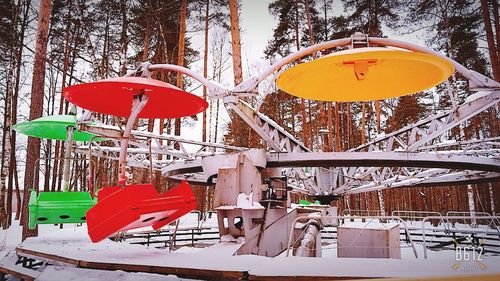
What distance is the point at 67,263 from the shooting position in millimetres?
4406

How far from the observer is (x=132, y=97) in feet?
16.1

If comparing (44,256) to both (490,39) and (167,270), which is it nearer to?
(167,270)

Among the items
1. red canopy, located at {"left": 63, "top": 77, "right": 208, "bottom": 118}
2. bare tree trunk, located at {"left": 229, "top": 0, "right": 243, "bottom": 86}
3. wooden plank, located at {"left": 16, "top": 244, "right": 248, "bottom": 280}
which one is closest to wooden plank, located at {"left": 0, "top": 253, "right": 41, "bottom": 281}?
wooden plank, located at {"left": 16, "top": 244, "right": 248, "bottom": 280}

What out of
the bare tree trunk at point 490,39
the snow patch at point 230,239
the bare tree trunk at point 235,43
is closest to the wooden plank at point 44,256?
the snow patch at point 230,239

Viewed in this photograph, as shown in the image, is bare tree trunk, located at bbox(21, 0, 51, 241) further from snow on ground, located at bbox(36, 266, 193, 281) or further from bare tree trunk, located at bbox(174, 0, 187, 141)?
snow on ground, located at bbox(36, 266, 193, 281)

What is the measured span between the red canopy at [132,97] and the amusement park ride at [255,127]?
0.01 metres

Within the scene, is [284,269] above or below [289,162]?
below

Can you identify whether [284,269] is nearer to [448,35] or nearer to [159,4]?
[448,35]

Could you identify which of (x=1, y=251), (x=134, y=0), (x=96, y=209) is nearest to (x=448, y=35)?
(x=134, y=0)

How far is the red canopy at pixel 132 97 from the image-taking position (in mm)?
4027

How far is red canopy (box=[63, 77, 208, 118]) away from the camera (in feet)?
13.2

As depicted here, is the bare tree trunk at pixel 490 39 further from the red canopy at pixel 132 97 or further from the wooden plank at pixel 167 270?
the wooden plank at pixel 167 270

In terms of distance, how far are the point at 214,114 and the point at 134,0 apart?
11.3 meters

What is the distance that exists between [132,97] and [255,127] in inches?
121
